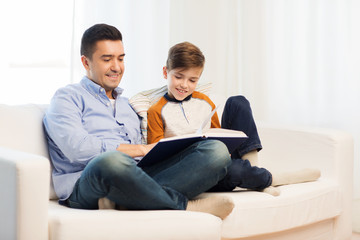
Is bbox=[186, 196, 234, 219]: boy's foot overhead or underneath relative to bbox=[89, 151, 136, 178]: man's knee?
underneath

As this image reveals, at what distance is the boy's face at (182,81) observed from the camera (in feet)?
7.20

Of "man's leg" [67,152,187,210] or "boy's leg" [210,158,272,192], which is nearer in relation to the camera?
"man's leg" [67,152,187,210]

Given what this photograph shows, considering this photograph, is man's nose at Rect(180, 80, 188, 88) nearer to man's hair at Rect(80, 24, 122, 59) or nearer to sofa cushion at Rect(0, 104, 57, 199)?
man's hair at Rect(80, 24, 122, 59)

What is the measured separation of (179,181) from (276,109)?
5.46 ft

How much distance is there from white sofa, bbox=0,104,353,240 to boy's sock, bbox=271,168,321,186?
4 centimetres

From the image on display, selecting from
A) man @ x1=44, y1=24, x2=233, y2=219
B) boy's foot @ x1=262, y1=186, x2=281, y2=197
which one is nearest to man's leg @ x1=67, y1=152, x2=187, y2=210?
man @ x1=44, y1=24, x2=233, y2=219

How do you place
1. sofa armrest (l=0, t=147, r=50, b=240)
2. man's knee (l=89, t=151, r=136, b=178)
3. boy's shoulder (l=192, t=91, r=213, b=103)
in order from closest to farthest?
sofa armrest (l=0, t=147, r=50, b=240) < man's knee (l=89, t=151, r=136, b=178) < boy's shoulder (l=192, t=91, r=213, b=103)

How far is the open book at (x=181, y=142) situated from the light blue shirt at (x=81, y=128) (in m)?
0.16

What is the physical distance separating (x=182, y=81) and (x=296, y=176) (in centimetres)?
63

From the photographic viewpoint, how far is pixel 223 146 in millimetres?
1840

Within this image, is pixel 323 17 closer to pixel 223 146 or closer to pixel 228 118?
pixel 228 118

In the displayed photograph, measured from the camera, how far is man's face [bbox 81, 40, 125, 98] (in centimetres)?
207

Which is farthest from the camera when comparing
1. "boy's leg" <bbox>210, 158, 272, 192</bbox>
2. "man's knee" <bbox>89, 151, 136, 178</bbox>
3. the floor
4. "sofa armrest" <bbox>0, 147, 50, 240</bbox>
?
the floor

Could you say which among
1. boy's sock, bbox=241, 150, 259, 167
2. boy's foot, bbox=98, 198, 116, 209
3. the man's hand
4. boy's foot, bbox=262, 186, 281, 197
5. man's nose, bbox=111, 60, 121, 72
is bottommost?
boy's foot, bbox=262, 186, 281, 197
